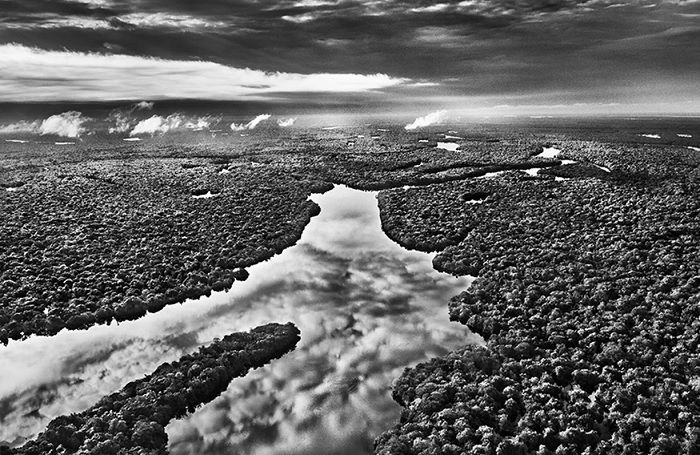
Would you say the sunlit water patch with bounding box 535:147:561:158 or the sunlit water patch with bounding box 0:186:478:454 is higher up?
the sunlit water patch with bounding box 535:147:561:158

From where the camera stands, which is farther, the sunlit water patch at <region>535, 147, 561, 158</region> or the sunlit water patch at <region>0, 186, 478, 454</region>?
the sunlit water patch at <region>535, 147, 561, 158</region>

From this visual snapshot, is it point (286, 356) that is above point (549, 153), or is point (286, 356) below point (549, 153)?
below

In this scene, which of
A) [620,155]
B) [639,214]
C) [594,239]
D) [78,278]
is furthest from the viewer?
[620,155]

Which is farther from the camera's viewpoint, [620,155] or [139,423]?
[620,155]

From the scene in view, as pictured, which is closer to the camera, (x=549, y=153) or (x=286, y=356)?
(x=286, y=356)

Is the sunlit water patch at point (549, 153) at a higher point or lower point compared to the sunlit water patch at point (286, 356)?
higher

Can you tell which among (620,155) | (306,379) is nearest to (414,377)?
(306,379)

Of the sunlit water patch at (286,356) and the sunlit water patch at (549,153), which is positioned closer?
the sunlit water patch at (286,356)

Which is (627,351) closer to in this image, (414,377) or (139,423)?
(414,377)
